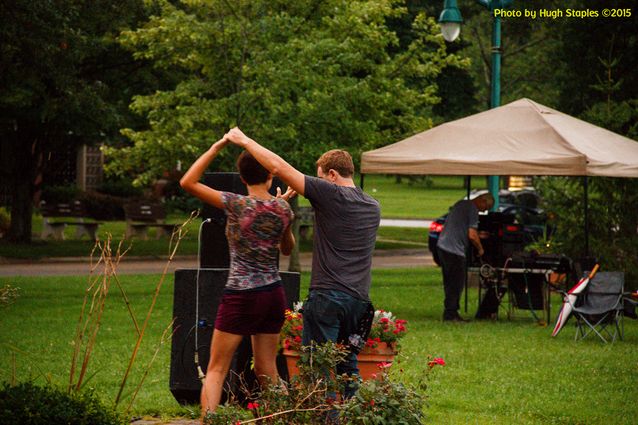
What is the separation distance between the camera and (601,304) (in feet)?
48.9

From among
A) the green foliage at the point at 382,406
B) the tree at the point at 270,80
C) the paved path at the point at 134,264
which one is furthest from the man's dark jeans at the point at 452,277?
the green foliage at the point at 382,406

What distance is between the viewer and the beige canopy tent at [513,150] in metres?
16.1

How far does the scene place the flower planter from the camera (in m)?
8.41

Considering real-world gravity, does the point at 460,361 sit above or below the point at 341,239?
below

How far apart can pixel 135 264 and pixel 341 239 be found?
67.2ft

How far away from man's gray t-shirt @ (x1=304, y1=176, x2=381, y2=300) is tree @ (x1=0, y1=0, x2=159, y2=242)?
45.8 feet

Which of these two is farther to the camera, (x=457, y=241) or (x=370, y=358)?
(x=457, y=241)

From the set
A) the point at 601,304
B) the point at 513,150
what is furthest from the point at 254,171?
the point at 513,150

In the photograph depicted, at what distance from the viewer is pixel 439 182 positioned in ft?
→ 301

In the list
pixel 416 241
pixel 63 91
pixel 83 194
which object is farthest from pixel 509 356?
pixel 83 194

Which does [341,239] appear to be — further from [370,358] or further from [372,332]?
[370,358]

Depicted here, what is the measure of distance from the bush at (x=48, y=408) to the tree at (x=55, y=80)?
14.7m

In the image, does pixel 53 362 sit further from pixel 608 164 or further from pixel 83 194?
pixel 83 194

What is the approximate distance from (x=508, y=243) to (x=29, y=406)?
1254cm
